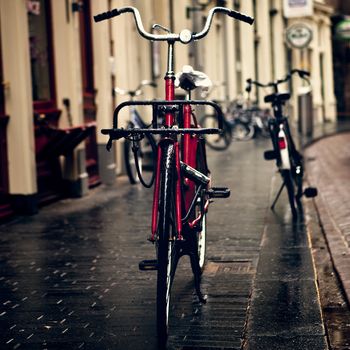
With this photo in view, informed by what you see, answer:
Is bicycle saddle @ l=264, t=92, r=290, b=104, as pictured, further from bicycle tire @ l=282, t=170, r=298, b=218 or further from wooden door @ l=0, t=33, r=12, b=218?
wooden door @ l=0, t=33, r=12, b=218

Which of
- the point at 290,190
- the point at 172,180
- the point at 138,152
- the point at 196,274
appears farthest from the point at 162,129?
the point at 138,152

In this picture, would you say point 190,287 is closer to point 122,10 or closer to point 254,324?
point 254,324

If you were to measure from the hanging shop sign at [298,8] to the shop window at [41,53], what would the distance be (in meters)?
10.4

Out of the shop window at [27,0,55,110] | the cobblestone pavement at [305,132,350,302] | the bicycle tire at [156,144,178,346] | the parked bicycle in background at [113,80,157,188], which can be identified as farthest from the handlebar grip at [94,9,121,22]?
the parked bicycle in background at [113,80,157,188]

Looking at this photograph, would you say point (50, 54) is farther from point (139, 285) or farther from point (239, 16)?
point (239, 16)

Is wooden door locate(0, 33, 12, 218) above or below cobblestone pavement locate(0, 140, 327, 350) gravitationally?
above

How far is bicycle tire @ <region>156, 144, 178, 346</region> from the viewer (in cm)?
457

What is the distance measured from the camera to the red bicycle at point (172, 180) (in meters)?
4.69

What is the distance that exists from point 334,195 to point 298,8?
34.6 feet

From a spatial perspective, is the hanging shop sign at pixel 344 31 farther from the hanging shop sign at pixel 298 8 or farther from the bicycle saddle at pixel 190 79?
the bicycle saddle at pixel 190 79

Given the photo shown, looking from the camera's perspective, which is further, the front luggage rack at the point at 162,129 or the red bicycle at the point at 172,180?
the front luggage rack at the point at 162,129

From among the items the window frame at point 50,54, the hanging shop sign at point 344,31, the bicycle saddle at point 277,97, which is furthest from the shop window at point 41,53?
the hanging shop sign at point 344,31

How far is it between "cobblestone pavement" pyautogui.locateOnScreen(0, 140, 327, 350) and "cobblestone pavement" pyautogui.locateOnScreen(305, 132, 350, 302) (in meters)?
0.23

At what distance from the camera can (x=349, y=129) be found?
29688 millimetres
